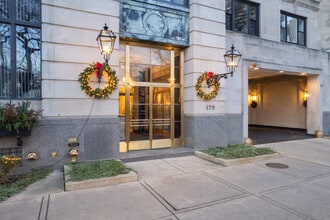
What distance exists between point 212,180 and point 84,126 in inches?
150

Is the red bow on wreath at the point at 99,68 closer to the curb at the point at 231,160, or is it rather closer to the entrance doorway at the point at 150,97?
the entrance doorway at the point at 150,97

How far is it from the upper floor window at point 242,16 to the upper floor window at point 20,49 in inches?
291

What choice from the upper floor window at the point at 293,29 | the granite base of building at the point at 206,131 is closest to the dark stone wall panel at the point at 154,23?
the granite base of building at the point at 206,131

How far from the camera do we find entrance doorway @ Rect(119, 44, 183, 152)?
299 inches

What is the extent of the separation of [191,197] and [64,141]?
387cm

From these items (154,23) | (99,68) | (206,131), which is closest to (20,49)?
(99,68)

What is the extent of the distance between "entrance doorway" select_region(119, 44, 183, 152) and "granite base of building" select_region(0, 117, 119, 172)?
1.05m

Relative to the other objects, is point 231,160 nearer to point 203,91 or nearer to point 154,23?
point 203,91

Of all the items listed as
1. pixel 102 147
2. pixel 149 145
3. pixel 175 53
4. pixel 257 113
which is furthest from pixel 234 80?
pixel 257 113

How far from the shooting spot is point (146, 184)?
4852 mm

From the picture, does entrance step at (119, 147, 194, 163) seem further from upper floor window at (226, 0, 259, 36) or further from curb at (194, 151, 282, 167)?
upper floor window at (226, 0, 259, 36)

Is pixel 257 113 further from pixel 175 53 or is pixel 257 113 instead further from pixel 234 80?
pixel 175 53

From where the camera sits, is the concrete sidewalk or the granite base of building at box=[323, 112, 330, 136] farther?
the granite base of building at box=[323, 112, 330, 136]

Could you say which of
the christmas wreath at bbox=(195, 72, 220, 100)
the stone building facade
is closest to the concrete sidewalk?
the stone building facade
